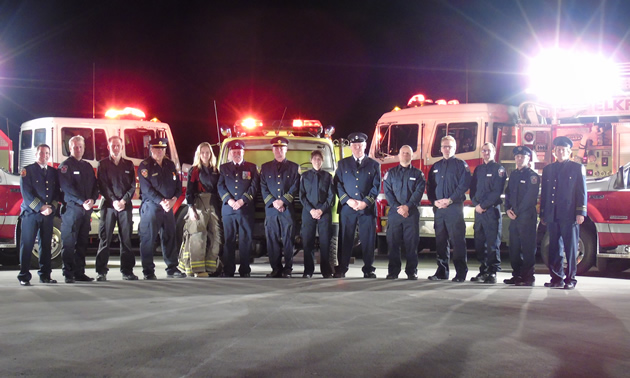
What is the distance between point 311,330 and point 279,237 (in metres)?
4.04

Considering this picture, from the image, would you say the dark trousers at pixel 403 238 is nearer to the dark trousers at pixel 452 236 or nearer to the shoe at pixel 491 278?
the dark trousers at pixel 452 236

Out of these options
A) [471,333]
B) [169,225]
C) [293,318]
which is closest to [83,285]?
[169,225]

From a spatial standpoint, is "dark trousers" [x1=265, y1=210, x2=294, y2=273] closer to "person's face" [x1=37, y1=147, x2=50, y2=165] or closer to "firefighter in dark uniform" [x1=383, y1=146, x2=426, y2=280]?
"firefighter in dark uniform" [x1=383, y1=146, x2=426, y2=280]

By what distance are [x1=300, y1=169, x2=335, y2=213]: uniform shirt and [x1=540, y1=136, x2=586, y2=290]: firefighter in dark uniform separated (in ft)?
9.11

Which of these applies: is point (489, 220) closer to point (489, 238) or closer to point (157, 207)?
point (489, 238)

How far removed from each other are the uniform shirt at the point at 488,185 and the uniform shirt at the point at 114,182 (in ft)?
14.9

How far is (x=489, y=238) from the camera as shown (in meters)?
9.32

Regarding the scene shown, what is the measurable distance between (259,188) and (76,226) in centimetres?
251

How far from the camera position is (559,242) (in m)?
8.83

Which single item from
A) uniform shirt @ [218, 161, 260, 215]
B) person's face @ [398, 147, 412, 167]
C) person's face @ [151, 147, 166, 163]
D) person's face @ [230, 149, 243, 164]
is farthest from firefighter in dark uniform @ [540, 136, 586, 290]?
person's face @ [151, 147, 166, 163]

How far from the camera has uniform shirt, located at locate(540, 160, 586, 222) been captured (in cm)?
868

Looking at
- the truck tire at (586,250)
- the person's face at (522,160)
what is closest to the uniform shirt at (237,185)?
the person's face at (522,160)

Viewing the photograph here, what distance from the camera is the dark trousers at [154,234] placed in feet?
31.0

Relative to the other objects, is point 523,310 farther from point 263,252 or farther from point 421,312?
point 263,252
